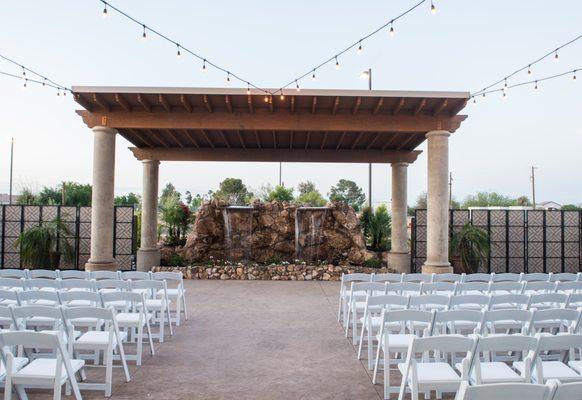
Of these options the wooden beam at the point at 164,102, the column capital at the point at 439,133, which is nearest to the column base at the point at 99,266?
the wooden beam at the point at 164,102

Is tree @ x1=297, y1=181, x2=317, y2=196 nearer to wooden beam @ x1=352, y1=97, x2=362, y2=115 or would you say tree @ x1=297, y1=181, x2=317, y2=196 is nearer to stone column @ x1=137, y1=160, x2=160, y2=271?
stone column @ x1=137, y1=160, x2=160, y2=271

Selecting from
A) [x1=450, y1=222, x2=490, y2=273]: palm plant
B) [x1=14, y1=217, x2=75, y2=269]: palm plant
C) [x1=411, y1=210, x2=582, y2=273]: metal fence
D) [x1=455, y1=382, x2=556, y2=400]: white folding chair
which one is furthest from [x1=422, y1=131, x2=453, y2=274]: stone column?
[x1=14, y1=217, x2=75, y2=269]: palm plant

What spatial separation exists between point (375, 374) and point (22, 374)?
3.43 metres

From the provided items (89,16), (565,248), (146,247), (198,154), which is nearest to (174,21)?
(89,16)

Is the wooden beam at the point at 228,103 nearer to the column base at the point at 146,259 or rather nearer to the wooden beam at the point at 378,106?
the wooden beam at the point at 378,106

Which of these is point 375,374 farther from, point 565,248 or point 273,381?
point 565,248

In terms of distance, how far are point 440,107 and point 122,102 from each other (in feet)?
26.6

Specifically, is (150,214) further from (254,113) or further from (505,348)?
(505,348)

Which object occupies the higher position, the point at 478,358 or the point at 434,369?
the point at 478,358

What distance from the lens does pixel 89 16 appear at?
30.1 ft

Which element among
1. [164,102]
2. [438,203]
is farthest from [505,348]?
[164,102]

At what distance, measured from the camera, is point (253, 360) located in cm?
562

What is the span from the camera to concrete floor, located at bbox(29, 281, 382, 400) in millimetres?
4586

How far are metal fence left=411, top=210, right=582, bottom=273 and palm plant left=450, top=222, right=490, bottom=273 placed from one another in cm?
99
